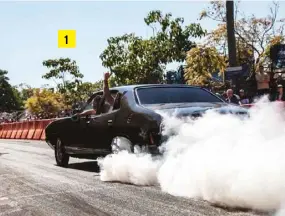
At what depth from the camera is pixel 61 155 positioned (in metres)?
9.41

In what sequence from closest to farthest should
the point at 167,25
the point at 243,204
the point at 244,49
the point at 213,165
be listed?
the point at 243,204
the point at 213,165
the point at 167,25
the point at 244,49

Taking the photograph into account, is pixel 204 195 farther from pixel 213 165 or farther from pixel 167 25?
pixel 167 25

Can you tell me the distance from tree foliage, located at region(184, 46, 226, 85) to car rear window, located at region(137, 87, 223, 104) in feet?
71.9

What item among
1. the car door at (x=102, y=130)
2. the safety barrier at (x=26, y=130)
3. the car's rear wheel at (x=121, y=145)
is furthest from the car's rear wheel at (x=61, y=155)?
the safety barrier at (x=26, y=130)

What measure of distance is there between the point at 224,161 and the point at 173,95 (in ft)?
8.41

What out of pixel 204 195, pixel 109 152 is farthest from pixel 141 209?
pixel 109 152

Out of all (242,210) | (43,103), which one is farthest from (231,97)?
(43,103)

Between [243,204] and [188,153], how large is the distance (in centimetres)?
106

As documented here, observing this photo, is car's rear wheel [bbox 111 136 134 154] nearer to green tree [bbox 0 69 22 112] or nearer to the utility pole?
the utility pole

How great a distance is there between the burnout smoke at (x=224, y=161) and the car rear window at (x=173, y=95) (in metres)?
0.97

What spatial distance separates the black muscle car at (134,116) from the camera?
6.16m

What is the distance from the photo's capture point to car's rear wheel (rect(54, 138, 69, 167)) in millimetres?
9352

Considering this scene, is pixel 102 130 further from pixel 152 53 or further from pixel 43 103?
pixel 43 103

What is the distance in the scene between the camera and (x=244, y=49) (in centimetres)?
3509
